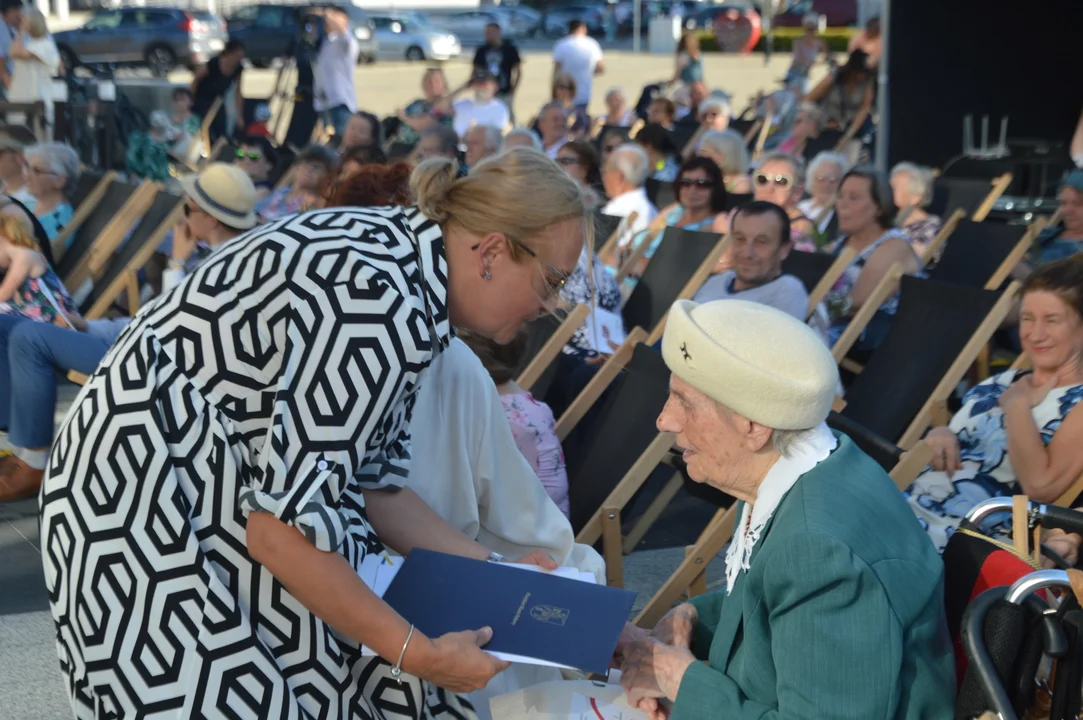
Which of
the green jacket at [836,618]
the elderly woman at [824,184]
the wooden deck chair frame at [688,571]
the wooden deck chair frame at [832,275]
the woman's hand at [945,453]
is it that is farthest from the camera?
the elderly woman at [824,184]

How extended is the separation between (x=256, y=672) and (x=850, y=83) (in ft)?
38.7

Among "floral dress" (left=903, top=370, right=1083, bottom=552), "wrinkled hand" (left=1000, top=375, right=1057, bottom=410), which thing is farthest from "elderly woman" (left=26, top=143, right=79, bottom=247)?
"wrinkled hand" (left=1000, top=375, right=1057, bottom=410)

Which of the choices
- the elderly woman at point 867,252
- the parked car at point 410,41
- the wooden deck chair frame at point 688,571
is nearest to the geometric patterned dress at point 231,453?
the wooden deck chair frame at point 688,571

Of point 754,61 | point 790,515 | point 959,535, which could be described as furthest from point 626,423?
point 754,61

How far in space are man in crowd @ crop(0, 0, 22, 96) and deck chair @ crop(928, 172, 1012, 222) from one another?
9.14 meters

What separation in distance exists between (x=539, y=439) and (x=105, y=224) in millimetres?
5113

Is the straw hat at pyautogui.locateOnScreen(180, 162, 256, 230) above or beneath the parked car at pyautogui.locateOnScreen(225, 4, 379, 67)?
above

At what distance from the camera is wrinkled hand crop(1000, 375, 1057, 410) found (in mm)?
3712

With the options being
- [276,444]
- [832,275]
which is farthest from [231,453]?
[832,275]

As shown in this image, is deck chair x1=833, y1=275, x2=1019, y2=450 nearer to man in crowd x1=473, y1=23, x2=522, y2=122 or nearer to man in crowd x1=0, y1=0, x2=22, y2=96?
man in crowd x1=0, y1=0, x2=22, y2=96

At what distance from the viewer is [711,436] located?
7.02ft

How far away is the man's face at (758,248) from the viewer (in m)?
5.65

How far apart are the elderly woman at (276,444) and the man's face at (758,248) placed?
367cm

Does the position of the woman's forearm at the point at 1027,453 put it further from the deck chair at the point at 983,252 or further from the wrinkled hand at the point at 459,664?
the deck chair at the point at 983,252
